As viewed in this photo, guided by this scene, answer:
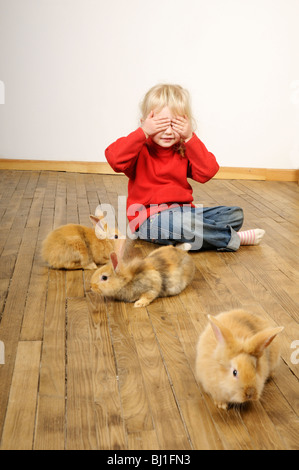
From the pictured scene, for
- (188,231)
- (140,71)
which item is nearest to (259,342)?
(188,231)

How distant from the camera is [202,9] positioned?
4098 millimetres

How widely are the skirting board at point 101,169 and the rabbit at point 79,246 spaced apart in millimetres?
2174

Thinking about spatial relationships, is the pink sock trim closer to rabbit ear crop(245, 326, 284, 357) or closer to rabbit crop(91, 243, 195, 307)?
rabbit crop(91, 243, 195, 307)

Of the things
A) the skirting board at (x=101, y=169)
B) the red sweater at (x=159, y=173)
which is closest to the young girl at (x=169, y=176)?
the red sweater at (x=159, y=173)

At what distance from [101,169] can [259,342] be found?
10.7 ft

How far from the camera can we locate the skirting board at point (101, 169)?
4.34 m

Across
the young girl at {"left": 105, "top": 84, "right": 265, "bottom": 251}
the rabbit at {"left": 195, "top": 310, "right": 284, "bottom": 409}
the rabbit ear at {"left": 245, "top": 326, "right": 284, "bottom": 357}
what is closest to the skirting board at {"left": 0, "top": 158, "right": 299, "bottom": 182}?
the young girl at {"left": 105, "top": 84, "right": 265, "bottom": 251}

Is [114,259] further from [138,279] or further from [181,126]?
[181,126]

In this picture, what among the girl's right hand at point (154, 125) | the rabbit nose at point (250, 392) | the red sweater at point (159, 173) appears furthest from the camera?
the red sweater at point (159, 173)

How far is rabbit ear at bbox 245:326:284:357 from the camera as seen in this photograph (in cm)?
123

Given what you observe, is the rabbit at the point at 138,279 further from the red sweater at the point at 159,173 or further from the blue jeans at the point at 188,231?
the red sweater at the point at 159,173

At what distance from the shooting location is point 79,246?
7.08ft

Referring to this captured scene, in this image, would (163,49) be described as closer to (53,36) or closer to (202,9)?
(202,9)

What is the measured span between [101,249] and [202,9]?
8.82 feet
